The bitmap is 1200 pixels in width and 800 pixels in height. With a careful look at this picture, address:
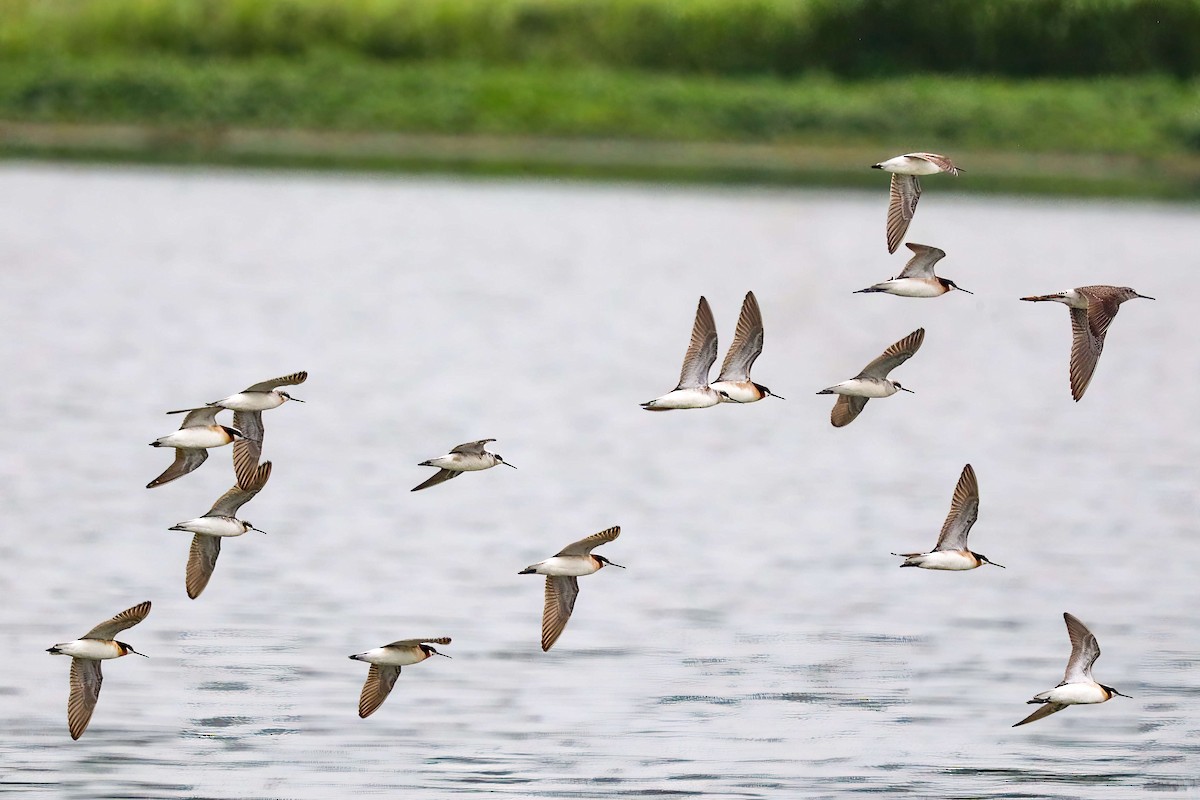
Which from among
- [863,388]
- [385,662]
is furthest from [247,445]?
[863,388]

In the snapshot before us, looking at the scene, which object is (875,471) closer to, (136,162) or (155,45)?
(136,162)

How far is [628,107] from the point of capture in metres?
75.8

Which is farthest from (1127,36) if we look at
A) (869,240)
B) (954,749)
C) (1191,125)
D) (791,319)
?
(954,749)

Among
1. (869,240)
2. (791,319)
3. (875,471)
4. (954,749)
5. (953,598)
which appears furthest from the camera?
(869,240)

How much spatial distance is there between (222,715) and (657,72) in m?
65.9

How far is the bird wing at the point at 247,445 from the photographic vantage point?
15.8 metres

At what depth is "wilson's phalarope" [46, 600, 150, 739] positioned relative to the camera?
14.8 m

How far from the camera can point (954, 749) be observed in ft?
56.2

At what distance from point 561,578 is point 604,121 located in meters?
60.0

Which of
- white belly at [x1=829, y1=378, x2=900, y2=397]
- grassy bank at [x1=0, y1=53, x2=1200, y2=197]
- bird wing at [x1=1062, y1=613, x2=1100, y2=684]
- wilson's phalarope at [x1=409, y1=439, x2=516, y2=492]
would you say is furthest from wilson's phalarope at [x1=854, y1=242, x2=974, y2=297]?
grassy bank at [x1=0, y1=53, x2=1200, y2=197]

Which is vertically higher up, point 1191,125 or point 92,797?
point 92,797

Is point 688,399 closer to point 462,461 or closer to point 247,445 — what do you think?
point 462,461

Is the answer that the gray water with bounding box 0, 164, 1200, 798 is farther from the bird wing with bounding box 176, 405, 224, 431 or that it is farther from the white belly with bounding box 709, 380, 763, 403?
the white belly with bounding box 709, 380, 763, 403

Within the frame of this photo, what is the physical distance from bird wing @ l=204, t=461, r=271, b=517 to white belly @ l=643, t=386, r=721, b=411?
2.41m
